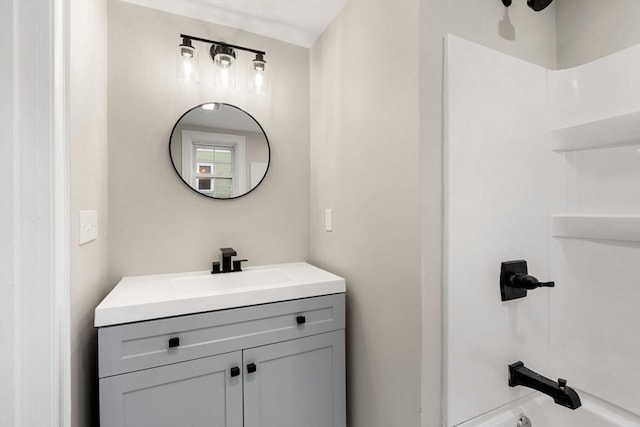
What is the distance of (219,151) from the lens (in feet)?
5.55

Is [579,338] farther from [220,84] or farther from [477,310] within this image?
[220,84]

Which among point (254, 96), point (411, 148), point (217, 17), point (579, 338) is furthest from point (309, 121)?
point (579, 338)

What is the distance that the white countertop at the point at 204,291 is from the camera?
3.53 feet

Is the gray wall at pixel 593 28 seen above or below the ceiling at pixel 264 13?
below

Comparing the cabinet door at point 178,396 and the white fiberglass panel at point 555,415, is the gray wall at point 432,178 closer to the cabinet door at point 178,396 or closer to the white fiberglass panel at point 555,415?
the white fiberglass panel at point 555,415

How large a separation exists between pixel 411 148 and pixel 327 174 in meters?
0.71

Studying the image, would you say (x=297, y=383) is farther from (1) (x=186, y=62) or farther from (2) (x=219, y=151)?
(1) (x=186, y=62)

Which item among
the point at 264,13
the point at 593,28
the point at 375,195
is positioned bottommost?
the point at 375,195

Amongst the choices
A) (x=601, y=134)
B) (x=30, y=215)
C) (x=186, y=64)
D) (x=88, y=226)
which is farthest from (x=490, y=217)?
(x=186, y=64)

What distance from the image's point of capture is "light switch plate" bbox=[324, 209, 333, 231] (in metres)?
1.64

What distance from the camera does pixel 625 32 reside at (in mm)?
1087

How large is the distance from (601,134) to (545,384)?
0.98m

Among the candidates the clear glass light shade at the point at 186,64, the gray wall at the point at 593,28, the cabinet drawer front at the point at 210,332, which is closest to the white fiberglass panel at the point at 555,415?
the cabinet drawer front at the point at 210,332

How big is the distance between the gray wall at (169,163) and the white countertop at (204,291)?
0.13 meters
